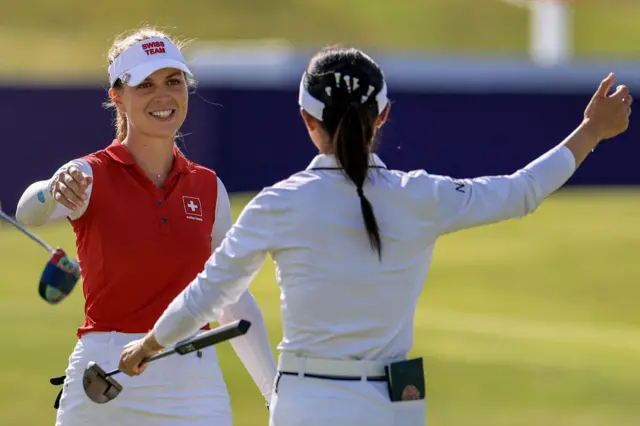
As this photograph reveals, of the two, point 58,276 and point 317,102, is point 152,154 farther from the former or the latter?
point 317,102

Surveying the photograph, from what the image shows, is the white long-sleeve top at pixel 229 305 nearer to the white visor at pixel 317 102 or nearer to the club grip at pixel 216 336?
the club grip at pixel 216 336

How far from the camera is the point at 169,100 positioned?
5031 mm

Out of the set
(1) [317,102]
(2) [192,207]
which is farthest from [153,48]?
(1) [317,102]

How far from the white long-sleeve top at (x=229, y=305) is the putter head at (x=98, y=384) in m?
0.42

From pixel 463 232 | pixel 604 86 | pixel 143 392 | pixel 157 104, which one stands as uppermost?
pixel 463 232

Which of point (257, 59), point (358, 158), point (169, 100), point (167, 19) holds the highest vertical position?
point (167, 19)

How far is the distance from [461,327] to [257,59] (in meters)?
13.4

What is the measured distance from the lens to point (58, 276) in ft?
15.3

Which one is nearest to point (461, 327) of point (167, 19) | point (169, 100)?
point (169, 100)

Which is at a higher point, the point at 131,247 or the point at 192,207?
the point at 192,207

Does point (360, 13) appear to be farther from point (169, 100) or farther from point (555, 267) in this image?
point (169, 100)

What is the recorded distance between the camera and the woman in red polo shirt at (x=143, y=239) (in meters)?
4.77

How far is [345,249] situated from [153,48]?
139 centimetres

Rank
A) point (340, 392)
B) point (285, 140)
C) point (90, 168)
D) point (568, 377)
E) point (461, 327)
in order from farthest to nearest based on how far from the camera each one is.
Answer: point (285, 140)
point (461, 327)
point (568, 377)
point (90, 168)
point (340, 392)
